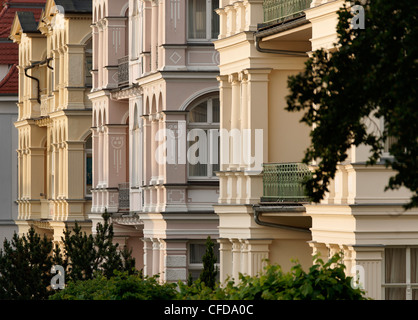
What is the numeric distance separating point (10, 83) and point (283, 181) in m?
41.2

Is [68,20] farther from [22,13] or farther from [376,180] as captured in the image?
[376,180]

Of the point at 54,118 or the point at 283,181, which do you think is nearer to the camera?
the point at 283,181

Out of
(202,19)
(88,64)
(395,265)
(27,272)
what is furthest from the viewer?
(88,64)

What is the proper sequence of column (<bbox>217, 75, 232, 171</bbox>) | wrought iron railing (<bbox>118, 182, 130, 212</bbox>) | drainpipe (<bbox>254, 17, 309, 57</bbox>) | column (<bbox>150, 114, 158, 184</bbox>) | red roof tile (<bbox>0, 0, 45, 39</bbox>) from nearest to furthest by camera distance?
1. drainpipe (<bbox>254, 17, 309, 57</bbox>)
2. column (<bbox>217, 75, 232, 171</bbox>)
3. column (<bbox>150, 114, 158, 184</bbox>)
4. wrought iron railing (<bbox>118, 182, 130, 212</bbox>)
5. red roof tile (<bbox>0, 0, 45, 39</bbox>)

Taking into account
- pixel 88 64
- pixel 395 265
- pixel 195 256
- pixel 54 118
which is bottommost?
pixel 195 256

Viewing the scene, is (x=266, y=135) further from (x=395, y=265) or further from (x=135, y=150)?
(x=135, y=150)

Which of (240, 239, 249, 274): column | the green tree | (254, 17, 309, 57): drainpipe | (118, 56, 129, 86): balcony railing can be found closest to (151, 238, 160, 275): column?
(118, 56, 129, 86): balcony railing

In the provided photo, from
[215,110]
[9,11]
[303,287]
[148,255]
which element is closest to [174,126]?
[215,110]

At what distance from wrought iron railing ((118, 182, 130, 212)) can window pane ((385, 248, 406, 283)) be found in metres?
21.8

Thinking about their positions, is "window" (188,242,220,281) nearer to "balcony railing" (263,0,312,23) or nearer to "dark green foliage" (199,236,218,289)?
"dark green foliage" (199,236,218,289)

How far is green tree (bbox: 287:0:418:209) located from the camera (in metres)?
18.9

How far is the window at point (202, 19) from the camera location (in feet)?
145

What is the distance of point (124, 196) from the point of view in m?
50.6

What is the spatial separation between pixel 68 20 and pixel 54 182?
6.35m
